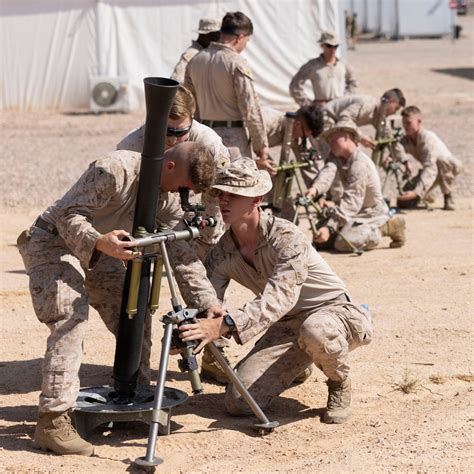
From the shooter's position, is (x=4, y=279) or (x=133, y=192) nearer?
(x=133, y=192)

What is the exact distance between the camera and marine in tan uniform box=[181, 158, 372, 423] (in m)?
5.35

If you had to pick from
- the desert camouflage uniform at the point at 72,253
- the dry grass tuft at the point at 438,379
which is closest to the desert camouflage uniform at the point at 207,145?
the desert camouflage uniform at the point at 72,253

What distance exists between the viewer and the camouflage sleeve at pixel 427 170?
1240 centimetres

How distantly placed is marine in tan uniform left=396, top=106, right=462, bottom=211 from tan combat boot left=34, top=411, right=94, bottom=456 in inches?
305

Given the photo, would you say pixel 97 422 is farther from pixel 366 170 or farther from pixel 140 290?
pixel 366 170

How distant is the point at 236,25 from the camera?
30.2 feet

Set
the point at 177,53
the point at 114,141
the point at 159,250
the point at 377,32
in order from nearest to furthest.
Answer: the point at 159,250, the point at 114,141, the point at 177,53, the point at 377,32

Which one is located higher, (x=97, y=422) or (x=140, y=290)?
(x=140, y=290)

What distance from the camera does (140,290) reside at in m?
5.32

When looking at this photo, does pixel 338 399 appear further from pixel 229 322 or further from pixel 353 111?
pixel 353 111

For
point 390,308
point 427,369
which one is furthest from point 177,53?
A: point 427,369

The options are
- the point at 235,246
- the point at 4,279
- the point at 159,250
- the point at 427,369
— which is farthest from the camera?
the point at 4,279

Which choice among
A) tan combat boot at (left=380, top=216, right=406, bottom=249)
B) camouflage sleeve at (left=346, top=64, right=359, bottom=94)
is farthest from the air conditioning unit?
tan combat boot at (left=380, top=216, right=406, bottom=249)

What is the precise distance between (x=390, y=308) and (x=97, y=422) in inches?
127
